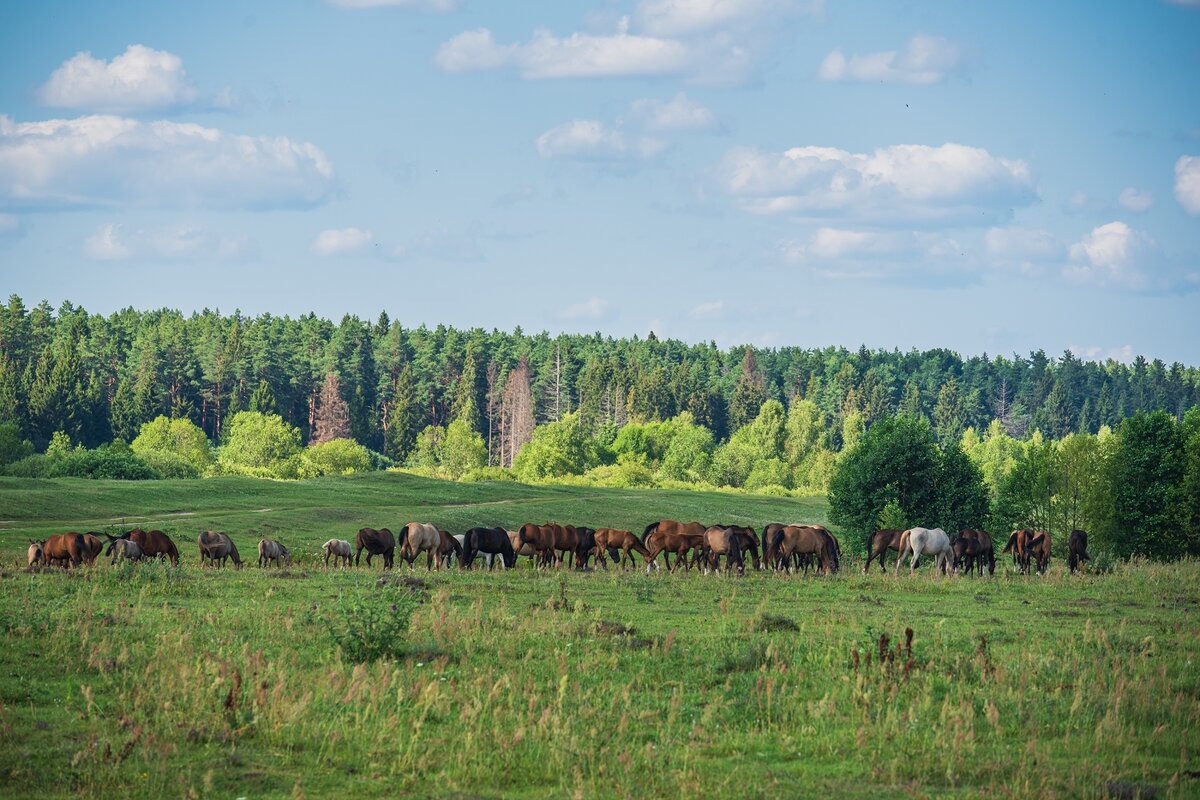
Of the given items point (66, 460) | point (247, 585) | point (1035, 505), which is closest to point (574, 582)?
point (247, 585)

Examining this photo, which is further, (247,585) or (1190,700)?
(247,585)

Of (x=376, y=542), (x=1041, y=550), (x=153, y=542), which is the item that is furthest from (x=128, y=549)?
(x=1041, y=550)

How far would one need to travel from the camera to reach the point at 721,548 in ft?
134

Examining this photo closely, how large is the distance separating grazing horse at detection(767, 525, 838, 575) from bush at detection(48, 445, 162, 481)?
5976 centimetres

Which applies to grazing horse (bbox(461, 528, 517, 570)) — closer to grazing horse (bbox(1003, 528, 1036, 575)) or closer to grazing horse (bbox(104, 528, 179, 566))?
grazing horse (bbox(104, 528, 179, 566))

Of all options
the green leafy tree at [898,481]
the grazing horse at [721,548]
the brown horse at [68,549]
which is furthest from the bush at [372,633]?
the green leafy tree at [898,481]

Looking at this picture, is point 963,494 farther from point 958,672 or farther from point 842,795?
point 842,795

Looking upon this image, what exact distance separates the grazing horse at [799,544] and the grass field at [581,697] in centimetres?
1330

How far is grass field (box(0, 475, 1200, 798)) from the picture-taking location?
13.3 meters

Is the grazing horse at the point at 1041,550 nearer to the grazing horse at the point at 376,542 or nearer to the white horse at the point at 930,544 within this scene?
the white horse at the point at 930,544

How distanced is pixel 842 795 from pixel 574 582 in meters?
19.7

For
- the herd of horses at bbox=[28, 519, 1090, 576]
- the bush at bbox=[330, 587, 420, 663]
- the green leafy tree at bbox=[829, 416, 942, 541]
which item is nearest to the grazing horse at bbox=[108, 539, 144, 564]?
the herd of horses at bbox=[28, 519, 1090, 576]

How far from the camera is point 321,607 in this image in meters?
24.9

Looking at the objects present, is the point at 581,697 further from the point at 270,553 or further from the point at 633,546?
the point at 270,553
